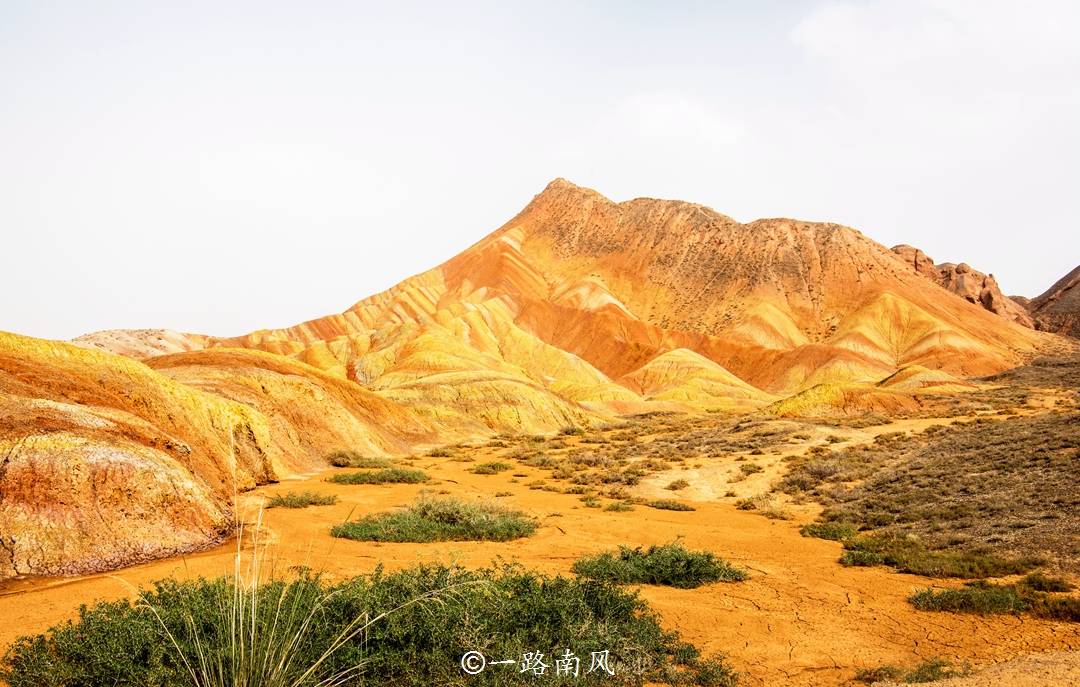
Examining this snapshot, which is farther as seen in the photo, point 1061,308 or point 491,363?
point 1061,308

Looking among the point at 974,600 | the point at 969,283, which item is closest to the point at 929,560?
the point at 974,600

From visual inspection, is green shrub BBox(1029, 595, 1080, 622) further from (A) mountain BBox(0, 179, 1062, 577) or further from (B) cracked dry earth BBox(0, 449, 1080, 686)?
(A) mountain BBox(0, 179, 1062, 577)

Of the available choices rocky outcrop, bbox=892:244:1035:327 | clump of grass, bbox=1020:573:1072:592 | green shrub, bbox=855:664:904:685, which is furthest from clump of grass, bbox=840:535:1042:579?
rocky outcrop, bbox=892:244:1035:327

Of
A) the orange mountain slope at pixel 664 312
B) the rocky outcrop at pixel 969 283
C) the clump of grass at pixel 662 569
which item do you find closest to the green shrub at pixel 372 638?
the clump of grass at pixel 662 569

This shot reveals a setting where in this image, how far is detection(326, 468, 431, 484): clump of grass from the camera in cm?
2025

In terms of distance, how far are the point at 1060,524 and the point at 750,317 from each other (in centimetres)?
9125

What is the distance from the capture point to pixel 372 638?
5387 millimetres

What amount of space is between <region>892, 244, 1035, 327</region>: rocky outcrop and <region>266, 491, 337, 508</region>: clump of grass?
124143mm

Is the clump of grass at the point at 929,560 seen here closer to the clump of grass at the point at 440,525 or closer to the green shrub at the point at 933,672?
the green shrub at the point at 933,672

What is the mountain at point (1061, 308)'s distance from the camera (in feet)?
364

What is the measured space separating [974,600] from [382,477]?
16.6 metres

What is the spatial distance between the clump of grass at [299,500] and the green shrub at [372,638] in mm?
8767

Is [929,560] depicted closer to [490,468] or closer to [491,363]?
[490,468]

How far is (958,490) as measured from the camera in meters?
15.7
